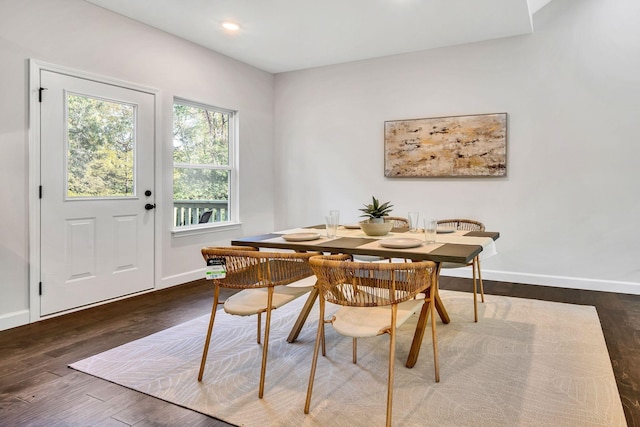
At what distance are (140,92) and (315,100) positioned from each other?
2226mm

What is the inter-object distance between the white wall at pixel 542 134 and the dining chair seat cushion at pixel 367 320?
2675 mm

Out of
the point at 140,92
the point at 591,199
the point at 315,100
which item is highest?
the point at 315,100

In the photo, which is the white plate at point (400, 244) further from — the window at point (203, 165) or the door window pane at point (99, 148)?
the window at point (203, 165)

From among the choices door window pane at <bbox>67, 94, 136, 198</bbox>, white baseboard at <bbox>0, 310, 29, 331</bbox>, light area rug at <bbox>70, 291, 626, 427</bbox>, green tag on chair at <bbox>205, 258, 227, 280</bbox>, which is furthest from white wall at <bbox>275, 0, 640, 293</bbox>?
white baseboard at <bbox>0, 310, 29, 331</bbox>

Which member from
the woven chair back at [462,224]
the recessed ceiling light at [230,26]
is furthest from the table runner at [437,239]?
the recessed ceiling light at [230,26]

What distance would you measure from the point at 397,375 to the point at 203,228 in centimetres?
300

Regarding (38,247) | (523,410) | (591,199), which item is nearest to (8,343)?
(38,247)

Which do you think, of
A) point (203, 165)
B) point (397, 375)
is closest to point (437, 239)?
point (397, 375)

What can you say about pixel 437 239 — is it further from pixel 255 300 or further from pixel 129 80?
pixel 129 80

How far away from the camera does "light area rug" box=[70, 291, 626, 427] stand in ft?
5.98

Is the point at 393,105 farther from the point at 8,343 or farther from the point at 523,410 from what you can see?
the point at 8,343

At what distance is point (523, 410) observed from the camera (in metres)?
1.85

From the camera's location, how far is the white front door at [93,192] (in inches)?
126

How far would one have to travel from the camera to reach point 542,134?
162 inches
